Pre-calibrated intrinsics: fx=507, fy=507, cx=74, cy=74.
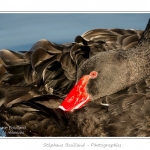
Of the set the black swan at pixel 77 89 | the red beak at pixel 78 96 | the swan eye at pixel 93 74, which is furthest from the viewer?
the swan eye at pixel 93 74

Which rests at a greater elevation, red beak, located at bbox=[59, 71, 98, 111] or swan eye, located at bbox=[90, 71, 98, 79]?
swan eye, located at bbox=[90, 71, 98, 79]

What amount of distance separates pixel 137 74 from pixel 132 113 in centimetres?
67

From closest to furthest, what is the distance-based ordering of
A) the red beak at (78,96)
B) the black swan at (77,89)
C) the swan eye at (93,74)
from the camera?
the black swan at (77,89), the red beak at (78,96), the swan eye at (93,74)

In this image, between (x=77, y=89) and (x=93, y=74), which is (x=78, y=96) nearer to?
(x=77, y=89)

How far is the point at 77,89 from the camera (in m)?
4.31

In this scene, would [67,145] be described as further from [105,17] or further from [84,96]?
[105,17]

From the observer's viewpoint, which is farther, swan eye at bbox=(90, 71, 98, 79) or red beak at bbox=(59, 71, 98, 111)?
swan eye at bbox=(90, 71, 98, 79)

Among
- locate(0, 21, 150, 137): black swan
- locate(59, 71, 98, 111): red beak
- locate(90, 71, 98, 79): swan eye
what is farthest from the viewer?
locate(90, 71, 98, 79): swan eye

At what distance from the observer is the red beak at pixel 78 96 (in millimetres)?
4238

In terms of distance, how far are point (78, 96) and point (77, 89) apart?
0.06 metres

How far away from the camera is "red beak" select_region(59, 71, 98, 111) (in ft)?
A: 13.9

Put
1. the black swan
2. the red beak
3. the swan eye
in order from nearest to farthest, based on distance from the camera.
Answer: the black swan < the red beak < the swan eye


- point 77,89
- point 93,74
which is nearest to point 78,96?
point 77,89

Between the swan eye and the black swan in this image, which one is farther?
the swan eye
